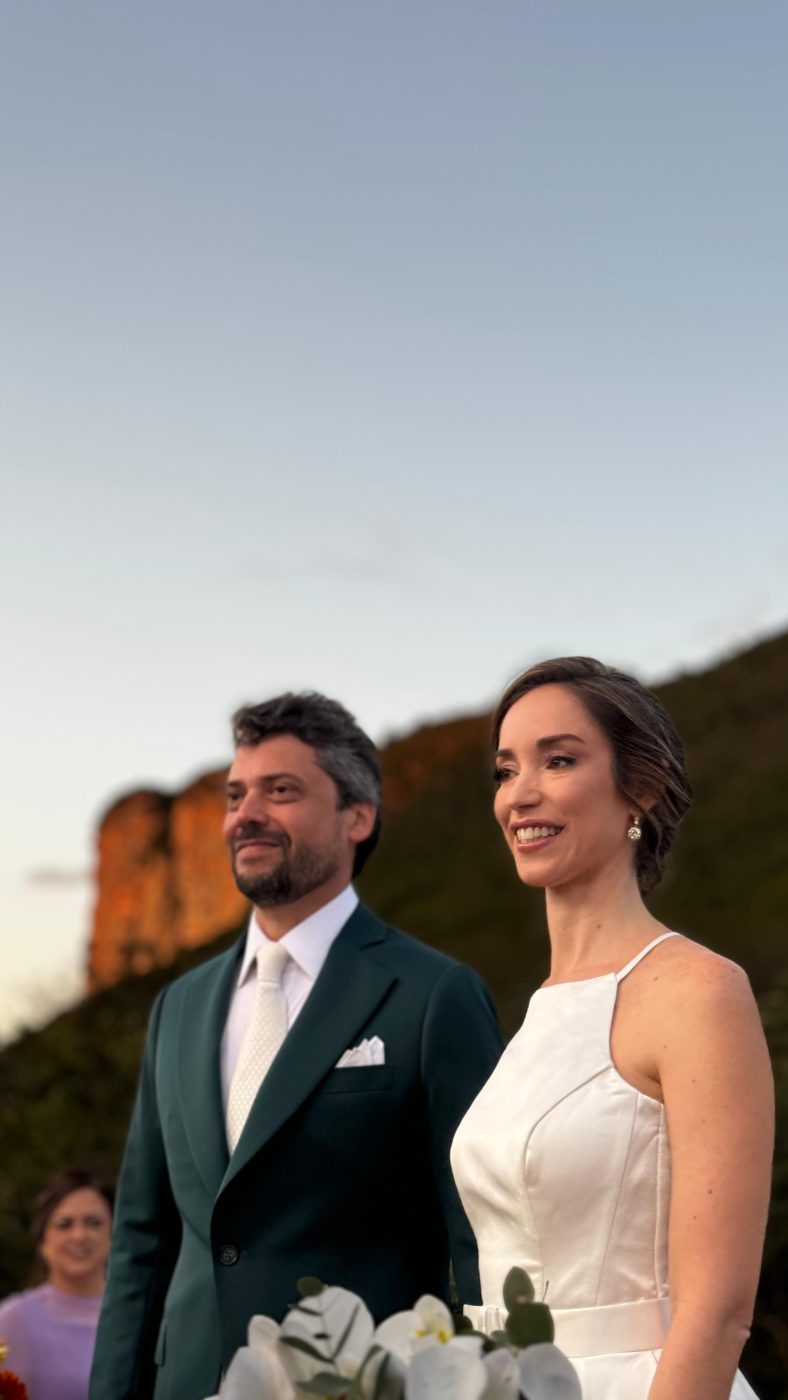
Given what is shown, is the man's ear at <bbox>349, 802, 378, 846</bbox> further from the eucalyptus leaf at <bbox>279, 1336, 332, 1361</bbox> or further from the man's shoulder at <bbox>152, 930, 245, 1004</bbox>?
the eucalyptus leaf at <bbox>279, 1336, 332, 1361</bbox>

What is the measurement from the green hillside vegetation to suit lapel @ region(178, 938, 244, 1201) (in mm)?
5746

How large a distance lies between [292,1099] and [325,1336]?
7.13 feet

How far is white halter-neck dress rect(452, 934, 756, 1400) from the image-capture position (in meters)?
2.81

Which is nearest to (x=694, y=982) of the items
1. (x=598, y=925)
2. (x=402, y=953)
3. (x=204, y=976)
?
(x=598, y=925)

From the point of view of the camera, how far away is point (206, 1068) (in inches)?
172

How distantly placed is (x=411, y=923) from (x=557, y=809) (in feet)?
51.1

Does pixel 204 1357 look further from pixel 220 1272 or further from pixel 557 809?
pixel 557 809

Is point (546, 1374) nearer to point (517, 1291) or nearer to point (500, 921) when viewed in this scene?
point (517, 1291)

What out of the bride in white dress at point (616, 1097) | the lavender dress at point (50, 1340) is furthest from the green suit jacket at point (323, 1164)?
the lavender dress at point (50, 1340)

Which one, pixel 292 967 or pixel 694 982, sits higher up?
pixel 292 967

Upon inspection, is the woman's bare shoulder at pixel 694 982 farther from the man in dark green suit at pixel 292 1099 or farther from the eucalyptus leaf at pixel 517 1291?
the man in dark green suit at pixel 292 1099

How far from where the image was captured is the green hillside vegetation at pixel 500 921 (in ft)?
40.2

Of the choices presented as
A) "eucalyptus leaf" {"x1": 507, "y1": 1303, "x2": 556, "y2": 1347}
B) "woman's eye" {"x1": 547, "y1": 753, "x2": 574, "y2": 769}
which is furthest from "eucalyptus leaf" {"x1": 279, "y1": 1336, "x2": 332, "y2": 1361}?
"woman's eye" {"x1": 547, "y1": 753, "x2": 574, "y2": 769}

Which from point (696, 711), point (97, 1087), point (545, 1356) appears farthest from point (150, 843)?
point (545, 1356)
